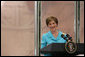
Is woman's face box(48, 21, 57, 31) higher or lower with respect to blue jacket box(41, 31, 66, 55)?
higher

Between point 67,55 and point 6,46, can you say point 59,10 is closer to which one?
point 6,46

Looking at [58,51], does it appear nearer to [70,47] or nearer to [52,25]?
[70,47]

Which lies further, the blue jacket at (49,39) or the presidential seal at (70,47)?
the blue jacket at (49,39)

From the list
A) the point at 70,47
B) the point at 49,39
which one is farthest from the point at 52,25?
the point at 70,47

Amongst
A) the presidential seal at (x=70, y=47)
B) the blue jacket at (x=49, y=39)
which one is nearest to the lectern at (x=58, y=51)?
the presidential seal at (x=70, y=47)

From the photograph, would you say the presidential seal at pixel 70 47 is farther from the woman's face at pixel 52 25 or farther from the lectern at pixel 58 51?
the woman's face at pixel 52 25

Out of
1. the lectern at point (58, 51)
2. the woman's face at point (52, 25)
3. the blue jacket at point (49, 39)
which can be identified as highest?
the woman's face at point (52, 25)

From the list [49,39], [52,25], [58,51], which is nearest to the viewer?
[58,51]

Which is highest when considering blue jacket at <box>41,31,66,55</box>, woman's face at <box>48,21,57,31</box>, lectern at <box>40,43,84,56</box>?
woman's face at <box>48,21,57,31</box>

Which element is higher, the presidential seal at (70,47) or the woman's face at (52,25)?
the woman's face at (52,25)

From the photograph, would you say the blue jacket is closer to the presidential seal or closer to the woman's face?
the woman's face

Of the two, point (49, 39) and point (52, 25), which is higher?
point (52, 25)

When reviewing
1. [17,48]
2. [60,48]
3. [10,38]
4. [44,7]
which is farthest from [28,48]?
[60,48]

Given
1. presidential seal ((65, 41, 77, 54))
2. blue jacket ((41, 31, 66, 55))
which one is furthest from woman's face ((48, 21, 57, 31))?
presidential seal ((65, 41, 77, 54))
